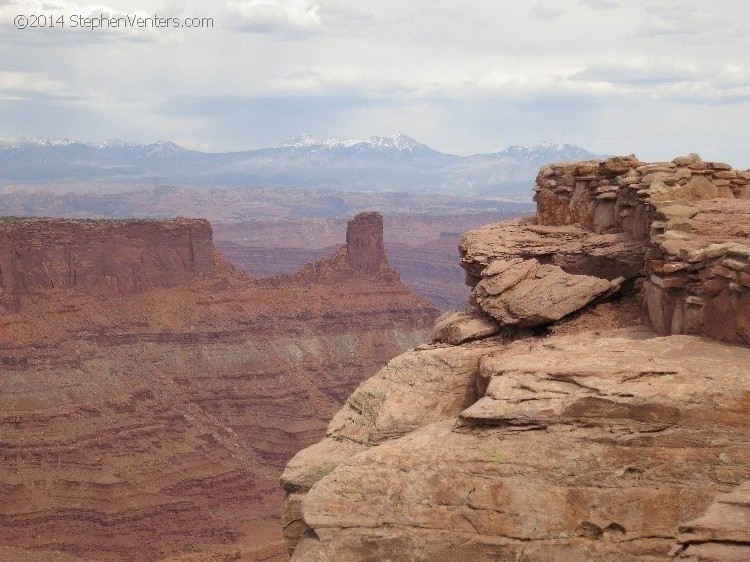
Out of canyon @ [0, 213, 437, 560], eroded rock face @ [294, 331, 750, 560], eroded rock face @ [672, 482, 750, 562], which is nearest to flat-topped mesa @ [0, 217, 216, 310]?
canyon @ [0, 213, 437, 560]

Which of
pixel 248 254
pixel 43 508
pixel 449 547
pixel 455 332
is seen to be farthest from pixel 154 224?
pixel 248 254

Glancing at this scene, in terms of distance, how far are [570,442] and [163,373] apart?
73.0m

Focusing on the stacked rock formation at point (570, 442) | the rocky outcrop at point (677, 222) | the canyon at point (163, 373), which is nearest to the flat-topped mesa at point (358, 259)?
the canyon at point (163, 373)

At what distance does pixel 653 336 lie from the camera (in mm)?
Result: 21953

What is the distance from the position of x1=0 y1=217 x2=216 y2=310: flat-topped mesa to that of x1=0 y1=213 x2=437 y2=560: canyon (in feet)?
0.33

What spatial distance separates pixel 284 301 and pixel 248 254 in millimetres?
91607

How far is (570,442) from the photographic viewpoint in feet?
60.8

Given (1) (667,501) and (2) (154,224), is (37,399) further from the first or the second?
(1) (667,501)

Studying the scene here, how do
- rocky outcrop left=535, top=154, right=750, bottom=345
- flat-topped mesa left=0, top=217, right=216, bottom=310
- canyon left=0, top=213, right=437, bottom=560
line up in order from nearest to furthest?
rocky outcrop left=535, top=154, right=750, bottom=345, canyon left=0, top=213, right=437, bottom=560, flat-topped mesa left=0, top=217, right=216, bottom=310

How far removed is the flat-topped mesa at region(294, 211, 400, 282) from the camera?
10444 centimetres

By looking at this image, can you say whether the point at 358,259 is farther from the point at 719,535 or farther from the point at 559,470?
the point at 719,535

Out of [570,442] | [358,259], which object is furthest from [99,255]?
[570,442]

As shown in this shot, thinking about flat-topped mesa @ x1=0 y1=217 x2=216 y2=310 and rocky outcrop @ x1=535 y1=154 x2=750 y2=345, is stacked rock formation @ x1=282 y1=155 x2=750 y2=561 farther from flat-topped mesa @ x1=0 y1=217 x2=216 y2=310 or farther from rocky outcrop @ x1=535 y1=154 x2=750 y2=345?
flat-topped mesa @ x1=0 y1=217 x2=216 y2=310

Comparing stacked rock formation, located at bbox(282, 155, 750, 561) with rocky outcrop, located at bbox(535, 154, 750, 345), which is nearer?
stacked rock formation, located at bbox(282, 155, 750, 561)
